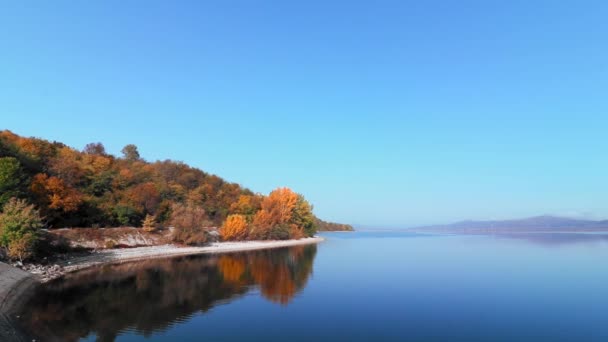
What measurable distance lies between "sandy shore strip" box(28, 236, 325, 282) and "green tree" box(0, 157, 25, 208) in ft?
30.8

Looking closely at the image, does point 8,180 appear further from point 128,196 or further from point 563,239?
point 563,239

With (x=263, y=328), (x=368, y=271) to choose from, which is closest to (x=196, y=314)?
(x=263, y=328)

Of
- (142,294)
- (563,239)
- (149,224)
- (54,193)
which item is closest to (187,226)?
(149,224)

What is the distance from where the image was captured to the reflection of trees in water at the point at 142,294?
19734 millimetres

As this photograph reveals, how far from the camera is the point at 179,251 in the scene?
5941cm

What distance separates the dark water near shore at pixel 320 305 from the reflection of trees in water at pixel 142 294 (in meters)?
0.09

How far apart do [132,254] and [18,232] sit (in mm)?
19975

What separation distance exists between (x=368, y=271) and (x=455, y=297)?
569 inches

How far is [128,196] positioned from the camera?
2501 inches

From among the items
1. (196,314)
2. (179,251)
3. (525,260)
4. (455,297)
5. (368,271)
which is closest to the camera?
(196,314)

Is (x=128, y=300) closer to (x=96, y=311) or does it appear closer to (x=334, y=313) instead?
(x=96, y=311)

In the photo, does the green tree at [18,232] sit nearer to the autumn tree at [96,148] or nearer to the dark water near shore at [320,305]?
the dark water near shore at [320,305]

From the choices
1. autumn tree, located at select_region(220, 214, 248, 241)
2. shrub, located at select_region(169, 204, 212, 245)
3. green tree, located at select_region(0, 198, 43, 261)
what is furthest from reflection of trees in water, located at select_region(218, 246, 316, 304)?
autumn tree, located at select_region(220, 214, 248, 241)

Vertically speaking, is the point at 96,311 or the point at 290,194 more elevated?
the point at 290,194
